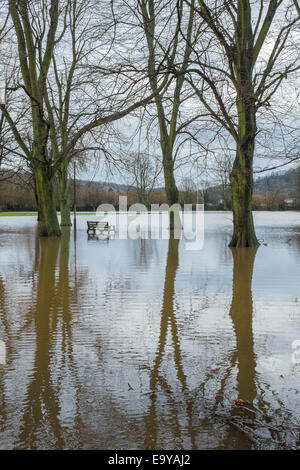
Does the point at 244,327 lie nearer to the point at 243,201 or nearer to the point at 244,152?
the point at 244,152

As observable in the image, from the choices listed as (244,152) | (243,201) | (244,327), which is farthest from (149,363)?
(243,201)

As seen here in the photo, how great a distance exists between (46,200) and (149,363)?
59.6ft

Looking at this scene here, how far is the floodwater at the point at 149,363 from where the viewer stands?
141 inches

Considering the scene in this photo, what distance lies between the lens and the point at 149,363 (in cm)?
503

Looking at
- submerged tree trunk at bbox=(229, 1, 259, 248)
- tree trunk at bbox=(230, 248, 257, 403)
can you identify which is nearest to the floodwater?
tree trunk at bbox=(230, 248, 257, 403)

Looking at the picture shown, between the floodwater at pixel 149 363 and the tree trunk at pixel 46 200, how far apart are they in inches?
477

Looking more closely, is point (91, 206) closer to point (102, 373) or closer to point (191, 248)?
point (191, 248)

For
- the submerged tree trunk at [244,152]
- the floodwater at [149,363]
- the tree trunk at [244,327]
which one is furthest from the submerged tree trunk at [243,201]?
the floodwater at [149,363]

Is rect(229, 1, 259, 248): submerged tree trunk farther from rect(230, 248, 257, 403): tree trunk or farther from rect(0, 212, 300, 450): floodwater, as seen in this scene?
rect(0, 212, 300, 450): floodwater

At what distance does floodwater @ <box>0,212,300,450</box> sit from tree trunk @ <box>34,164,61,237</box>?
1212 cm

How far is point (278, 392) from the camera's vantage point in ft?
14.1

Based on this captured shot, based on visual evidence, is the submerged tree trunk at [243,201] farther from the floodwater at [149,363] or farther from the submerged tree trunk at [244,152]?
the floodwater at [149,363]

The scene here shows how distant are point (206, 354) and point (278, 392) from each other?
1.14m
